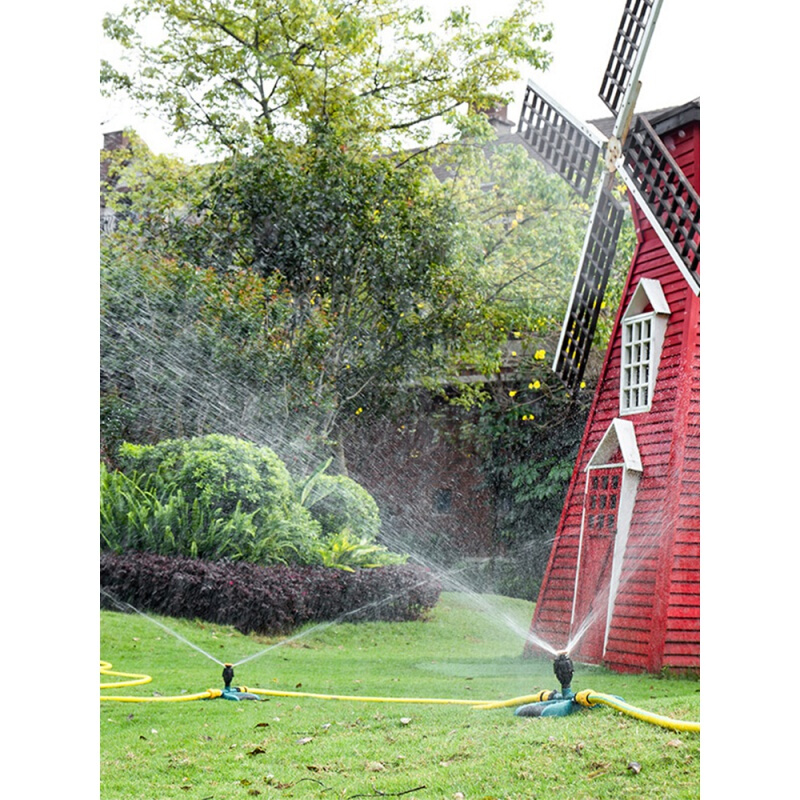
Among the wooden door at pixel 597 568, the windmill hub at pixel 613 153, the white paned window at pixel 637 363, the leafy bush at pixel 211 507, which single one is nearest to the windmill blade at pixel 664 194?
the windmill hub at pixel 613 153

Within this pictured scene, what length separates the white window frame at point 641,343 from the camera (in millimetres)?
4262

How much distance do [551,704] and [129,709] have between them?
1.73 metres

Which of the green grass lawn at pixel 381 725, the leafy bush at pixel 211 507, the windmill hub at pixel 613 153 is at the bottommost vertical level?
the green grass lawn at pixel 381 725

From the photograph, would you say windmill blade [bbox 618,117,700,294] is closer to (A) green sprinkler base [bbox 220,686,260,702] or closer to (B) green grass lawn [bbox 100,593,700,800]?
(B) green grass lawn [bbox 100,593,700,800]

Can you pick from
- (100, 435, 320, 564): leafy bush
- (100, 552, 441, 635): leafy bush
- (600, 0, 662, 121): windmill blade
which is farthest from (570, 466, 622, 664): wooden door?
(600, 0, 662, 121): windmill blade

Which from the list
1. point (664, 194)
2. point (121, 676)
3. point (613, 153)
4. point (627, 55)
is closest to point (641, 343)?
point (664, 194)

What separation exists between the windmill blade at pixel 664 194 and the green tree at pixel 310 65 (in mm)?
614

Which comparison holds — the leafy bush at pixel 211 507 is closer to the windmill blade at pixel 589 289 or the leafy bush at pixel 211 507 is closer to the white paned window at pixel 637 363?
the windmill blade at pixel 589 289

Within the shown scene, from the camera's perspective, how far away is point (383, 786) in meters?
3.87

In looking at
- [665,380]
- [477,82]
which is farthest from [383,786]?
[477,82]

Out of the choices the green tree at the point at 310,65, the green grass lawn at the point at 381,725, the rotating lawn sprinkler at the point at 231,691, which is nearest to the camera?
the green grass lawn at the point at 381,725

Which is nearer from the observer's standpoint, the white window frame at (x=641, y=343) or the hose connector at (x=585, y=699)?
the hose connector at (x=585, y=699)

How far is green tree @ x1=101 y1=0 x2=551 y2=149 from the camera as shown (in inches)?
177
